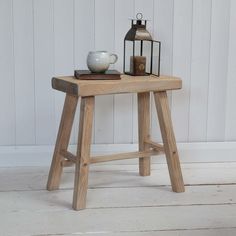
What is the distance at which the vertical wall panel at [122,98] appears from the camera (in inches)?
83.1

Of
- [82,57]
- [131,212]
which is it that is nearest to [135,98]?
[82,57]

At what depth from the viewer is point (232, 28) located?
2.20 m

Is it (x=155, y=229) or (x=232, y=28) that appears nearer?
(x=155, y=229)

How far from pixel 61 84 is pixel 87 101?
0.51ft

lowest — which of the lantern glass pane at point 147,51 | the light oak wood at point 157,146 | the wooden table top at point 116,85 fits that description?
the light oak wood at point 157,146

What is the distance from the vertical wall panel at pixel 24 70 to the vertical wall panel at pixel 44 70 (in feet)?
0.07

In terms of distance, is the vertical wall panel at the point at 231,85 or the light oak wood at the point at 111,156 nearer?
the light oak wood at the point at 111,156

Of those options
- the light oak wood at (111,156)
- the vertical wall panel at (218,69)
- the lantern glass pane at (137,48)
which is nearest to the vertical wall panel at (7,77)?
the light oak wood at (111,156)

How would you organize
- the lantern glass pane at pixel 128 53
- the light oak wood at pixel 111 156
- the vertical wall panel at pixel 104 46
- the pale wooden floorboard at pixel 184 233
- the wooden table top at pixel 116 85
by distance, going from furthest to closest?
1. the vertical wall panel at pixel 104 46
2. the lantern glass pane at pixel 128 53
3. the light oak wood at pixel 111 156
4. the wooden table top at pixel 116 85
5. the pale wooden floorboard at pixel 184 233

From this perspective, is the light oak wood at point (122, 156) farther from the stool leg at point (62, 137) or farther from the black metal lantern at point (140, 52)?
the black metal lantern at point (140, 52)

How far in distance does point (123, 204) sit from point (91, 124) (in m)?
0.33

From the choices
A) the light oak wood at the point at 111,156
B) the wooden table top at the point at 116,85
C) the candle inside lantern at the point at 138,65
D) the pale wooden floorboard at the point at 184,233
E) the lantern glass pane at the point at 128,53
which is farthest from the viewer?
the lantern glass pane at the point at 128,53

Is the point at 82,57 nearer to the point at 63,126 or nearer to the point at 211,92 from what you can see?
the point at 63,126

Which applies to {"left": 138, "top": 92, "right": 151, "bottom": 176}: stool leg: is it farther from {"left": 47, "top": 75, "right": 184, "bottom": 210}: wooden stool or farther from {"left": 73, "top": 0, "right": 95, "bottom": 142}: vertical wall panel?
{"left": 73, "top": 0, "right": 95, "bottom": 142}: vertical wall panel
